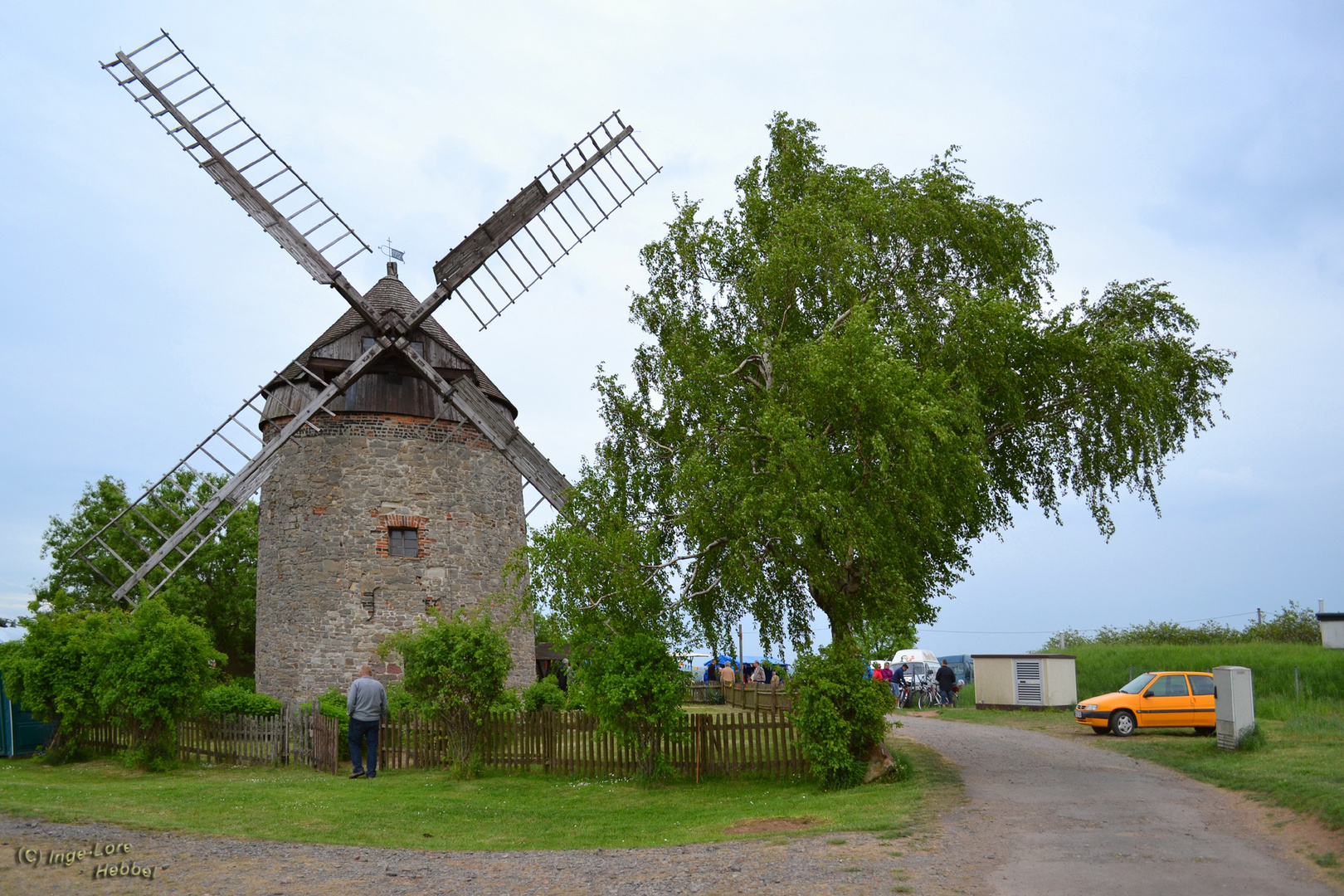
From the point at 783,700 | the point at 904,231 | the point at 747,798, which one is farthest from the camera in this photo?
the point at 783,700

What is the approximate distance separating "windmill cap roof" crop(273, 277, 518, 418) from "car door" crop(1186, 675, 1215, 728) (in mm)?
16346

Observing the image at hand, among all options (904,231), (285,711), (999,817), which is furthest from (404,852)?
(904,231)

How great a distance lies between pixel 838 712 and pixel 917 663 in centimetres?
2447

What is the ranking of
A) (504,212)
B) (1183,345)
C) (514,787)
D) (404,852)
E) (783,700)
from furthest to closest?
(783,700)
(504,212)
(1183,345)
(514,787)
(404,852)

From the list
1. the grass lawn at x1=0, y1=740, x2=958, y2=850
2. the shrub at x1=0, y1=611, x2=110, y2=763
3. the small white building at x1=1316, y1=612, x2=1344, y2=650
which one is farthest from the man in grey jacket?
the small white building at x1=1316, y1=612, x2=1344, y2=650

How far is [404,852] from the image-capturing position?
9.05 m

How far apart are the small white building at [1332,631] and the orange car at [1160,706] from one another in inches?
418

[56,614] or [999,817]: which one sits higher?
[56,614]

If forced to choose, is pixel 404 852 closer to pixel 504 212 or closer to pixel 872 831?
pixel 872 831

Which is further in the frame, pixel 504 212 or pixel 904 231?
pixel 504 212

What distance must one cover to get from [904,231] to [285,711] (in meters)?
13.8

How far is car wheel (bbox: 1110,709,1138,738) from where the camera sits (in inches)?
739

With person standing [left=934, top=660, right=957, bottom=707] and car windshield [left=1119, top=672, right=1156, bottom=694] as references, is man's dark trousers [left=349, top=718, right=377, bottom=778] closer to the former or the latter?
car windshield [left=1119, top=672, right=1156, bottom=694]

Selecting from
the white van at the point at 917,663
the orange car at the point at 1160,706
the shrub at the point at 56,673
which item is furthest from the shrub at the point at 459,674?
the white van at the point at 917,663
